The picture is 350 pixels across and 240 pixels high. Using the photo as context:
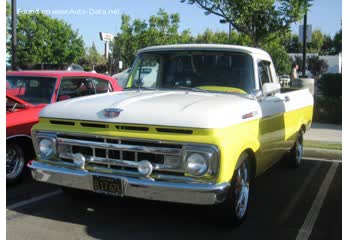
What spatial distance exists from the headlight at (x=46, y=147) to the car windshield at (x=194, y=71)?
1672 mm

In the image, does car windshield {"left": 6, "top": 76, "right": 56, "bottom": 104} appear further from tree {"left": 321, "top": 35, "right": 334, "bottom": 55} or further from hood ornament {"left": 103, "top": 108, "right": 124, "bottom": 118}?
tree {"left": 321, "top": 35, "right": 334, "bottom": 55}

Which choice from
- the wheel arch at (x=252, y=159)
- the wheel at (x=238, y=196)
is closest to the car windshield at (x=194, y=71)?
the wheel arch at (x=252, y=159)

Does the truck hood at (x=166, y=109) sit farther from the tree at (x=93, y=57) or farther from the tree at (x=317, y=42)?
the tree at (x=317, y=42)

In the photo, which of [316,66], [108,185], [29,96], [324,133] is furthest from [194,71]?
[316,66]

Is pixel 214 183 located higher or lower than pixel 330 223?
higher

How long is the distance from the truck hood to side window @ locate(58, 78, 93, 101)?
7.10 ft

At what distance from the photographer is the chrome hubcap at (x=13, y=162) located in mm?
6070

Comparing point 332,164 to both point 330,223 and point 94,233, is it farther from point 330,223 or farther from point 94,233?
point 94,233

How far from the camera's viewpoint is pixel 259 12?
520 inches

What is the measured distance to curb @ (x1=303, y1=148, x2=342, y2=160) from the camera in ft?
29.3

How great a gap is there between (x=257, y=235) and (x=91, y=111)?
212cm

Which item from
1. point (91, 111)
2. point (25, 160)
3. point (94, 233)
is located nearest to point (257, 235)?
point (94, 233)

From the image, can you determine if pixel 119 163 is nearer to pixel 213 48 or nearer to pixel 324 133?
pixel 213 48

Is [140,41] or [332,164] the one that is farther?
[140,41]
